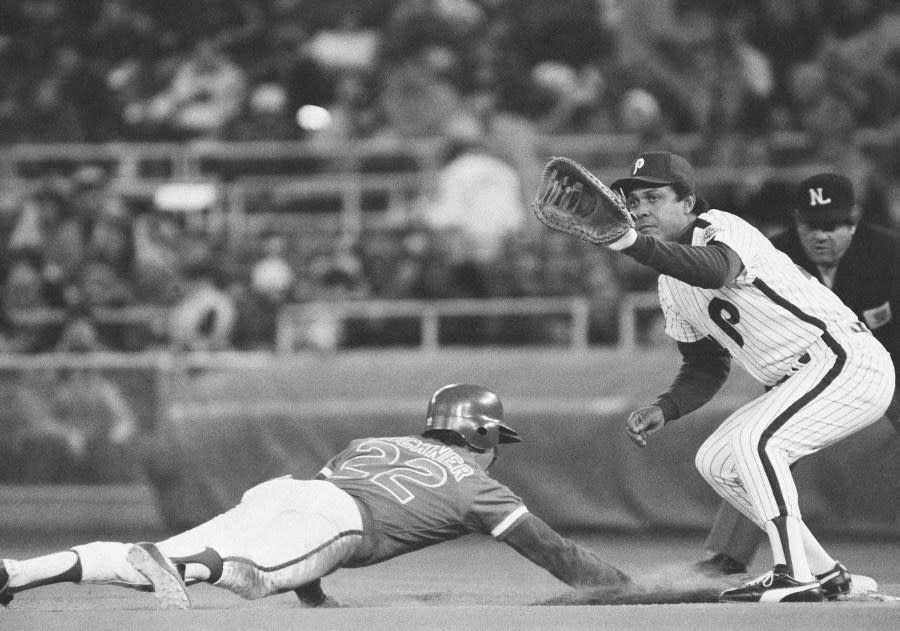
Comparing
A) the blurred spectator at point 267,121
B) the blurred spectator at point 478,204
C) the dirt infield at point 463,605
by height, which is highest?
the blurred spectator at point 267,121

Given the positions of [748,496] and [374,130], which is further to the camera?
[374,130]

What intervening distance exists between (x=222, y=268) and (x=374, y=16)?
17.7 ft

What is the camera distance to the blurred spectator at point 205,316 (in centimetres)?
1256

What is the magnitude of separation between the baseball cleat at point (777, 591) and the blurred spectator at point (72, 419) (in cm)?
725

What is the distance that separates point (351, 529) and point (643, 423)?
137 centimetres

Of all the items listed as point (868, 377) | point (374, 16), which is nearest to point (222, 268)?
point (374, 16)

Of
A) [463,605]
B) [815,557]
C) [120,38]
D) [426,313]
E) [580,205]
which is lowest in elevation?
[463,605]

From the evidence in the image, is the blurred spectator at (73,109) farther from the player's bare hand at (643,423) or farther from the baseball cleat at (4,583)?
the baseball cleat at (4,583)

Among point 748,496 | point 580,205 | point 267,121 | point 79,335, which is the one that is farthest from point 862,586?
point 267,121

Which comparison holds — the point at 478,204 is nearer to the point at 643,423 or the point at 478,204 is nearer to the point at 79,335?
the point at 79,335

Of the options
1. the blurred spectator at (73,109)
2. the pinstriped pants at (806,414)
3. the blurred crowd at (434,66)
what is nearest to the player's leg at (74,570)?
the pinstriped pants at (806,414)

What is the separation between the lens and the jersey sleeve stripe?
566 cm

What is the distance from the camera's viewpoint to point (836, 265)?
6.99 metres

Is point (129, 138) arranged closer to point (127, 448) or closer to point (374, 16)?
point (374, 16)
